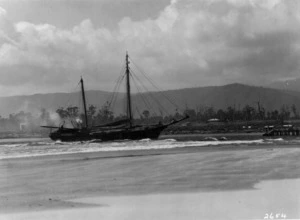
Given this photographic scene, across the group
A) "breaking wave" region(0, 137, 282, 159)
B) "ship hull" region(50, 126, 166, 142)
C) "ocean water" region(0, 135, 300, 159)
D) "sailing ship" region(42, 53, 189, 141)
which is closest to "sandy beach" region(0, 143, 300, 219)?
"ocean water" region(0, 135, 300, 159)

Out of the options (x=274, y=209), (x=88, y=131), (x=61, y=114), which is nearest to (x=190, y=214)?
(x=274, y=209)

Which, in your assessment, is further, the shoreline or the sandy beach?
→ the sandy beach

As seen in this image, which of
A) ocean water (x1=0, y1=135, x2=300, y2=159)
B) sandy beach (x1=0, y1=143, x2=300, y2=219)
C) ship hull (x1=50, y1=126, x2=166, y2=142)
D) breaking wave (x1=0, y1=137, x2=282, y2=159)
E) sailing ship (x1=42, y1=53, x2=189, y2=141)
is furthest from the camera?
ship hull (x1=50, y1=126, x2=166, y2=142)

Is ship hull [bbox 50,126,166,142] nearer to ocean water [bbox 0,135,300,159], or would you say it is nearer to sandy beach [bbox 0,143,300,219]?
ocean water [bbox 0,135,300,159]

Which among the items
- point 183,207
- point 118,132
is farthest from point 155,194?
point 118,132

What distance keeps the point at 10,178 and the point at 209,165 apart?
878cm

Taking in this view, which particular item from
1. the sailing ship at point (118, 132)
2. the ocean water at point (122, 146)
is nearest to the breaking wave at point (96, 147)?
the ocean water at point (122, 146)

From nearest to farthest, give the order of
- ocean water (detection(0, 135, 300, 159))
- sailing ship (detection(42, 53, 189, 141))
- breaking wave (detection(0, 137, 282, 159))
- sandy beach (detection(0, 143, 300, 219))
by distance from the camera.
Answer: sandy beach (detection(0, 143, 300, 219)) → breaking wave (detection(0, 137, 282, 159)) → ocean water (detection(0, 135, 300, 159)) → sailing ship (detection(42, 53, 189, 141))

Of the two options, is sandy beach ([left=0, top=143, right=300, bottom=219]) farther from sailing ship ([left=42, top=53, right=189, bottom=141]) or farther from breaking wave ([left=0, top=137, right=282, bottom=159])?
sailing ship ([left=42, top=53, right=189, bottom=141])

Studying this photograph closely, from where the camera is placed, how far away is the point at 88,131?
67.1 m

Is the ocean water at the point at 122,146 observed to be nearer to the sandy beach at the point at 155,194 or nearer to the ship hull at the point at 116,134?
the ship hull at the point at 116,134

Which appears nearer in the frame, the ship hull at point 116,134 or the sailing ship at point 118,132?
the sailing ship at point 118,132

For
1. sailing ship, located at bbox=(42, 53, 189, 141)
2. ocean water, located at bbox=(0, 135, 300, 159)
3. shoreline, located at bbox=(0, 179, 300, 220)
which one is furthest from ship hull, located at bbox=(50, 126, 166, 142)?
shoreline, located at bbox=(0, 179, 300, 220)

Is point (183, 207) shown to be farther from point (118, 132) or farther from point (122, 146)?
point (118, 132)
